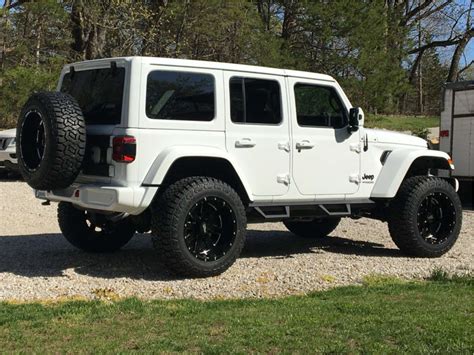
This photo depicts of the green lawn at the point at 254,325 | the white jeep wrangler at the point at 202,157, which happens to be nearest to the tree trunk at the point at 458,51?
the white jeep wrangler at the point at 202,157

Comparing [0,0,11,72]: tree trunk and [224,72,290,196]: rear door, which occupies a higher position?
[0,0,11,72]: tree trunk

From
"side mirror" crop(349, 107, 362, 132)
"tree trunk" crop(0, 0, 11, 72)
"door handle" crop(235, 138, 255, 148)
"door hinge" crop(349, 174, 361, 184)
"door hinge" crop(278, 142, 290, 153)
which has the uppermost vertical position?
"tree trunk" crop(0, 0, 11, 72)

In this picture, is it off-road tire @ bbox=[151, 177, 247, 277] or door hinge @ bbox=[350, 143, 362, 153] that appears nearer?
off-road tire @ bbox=[151, 177, 247, 277]

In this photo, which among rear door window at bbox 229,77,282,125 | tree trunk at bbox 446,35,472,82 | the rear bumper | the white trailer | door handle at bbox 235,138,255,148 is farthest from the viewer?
tree trunk at bbox 446,35,472,82

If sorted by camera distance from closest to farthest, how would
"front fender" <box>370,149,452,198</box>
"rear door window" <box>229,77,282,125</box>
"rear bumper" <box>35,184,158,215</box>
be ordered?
1. "rear bumper" <box>35,184,158,215</box>
2. "rear door window" <box>229,77,282,125</box>
3. "front fender" <box>370,149,452,198</box>

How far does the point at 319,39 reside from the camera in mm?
20188

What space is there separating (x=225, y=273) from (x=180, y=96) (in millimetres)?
1932

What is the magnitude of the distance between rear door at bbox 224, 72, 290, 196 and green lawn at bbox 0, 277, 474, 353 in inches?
60.0

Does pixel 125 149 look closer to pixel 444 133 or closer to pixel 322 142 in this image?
pixel 322 142

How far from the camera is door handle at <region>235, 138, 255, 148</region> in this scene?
6547mm

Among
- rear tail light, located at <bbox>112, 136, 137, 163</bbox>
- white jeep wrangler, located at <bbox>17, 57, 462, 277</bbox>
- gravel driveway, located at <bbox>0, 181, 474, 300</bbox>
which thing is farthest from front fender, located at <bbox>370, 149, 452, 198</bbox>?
rear tail light, located at <bbox>112, 136, 137, 163</bbox>

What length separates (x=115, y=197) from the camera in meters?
5.82

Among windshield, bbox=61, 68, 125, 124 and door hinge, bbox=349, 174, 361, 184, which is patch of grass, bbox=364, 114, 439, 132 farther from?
windshield, bbox=61, 68, 125, 124

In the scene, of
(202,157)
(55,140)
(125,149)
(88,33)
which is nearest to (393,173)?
(202,157)
